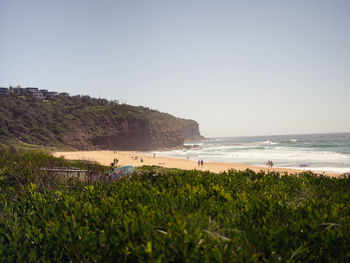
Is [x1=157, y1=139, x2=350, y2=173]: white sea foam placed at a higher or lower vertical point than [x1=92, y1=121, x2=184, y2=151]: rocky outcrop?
lower

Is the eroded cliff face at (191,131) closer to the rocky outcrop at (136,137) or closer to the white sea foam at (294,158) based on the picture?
the rocky outcrop at (136,137)

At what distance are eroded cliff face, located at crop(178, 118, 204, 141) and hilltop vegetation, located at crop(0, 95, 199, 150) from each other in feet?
252

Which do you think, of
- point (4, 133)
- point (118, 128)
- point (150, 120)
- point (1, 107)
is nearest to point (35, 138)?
point (4, 133)

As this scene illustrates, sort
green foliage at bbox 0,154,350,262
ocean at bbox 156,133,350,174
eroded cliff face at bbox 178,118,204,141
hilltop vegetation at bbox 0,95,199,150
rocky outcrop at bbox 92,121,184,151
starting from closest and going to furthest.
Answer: green foliage at bbox 0,154,350,262
ocean at bbox 156,133,350,174
hilltop vegetation at bbox 0,95,199,150
rocky outcrop at bbox 92,121,184,151
eroded cliff face at bbox 178,118,204,141

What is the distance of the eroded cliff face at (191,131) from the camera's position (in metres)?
182

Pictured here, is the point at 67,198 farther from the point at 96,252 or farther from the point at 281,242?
the point at 281,242

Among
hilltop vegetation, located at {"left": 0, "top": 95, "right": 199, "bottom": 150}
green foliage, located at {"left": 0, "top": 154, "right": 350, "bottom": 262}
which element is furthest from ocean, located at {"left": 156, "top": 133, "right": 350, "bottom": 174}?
green foliage, located at {"left": 0, "top": 154, "right": 350, "bottom": 262}

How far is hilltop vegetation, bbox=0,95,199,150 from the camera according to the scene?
191 ft

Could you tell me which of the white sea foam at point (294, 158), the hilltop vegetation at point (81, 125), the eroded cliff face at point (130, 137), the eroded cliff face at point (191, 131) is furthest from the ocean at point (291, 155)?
the eroded cliff face at point (191, 131)

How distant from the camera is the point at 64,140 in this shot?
6209 cm

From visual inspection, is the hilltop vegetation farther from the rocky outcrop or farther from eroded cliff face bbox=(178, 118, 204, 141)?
eroded cliff face bbox=(178, 118, 204, 141)

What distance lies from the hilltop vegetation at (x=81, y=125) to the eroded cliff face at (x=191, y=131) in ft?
252

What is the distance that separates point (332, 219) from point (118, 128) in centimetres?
7983

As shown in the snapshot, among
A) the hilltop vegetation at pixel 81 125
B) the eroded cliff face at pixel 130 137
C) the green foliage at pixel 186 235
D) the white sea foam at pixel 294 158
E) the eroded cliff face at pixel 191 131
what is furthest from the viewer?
the eroded cliff face at pixel 191 131
